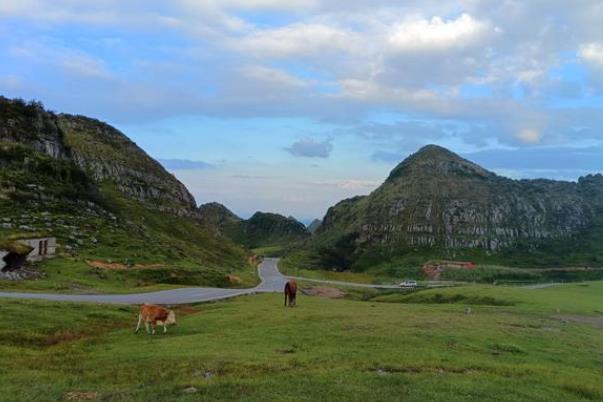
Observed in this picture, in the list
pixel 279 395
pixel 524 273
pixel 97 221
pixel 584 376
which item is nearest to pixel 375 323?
pixel 584 376

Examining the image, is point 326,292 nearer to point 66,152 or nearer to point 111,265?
point 111,265

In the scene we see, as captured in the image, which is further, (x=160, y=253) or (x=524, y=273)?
(x=524, y=273)

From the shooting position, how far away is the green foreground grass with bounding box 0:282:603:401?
722 inches

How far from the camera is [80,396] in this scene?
17.1m

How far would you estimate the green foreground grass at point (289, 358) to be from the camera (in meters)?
18.3

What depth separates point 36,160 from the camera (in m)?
109

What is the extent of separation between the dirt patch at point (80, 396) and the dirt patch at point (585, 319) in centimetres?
4034

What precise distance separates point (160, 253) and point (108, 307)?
62.0 m

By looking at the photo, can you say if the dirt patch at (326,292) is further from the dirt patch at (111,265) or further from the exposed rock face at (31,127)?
the exposed rock face at (31,127)

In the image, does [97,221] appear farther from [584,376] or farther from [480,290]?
[584,376]

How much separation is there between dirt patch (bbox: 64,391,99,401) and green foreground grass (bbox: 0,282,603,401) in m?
0.21

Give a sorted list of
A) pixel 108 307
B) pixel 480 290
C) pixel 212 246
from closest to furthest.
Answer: pixel 108 307 < pixel 480 290 < pixel 212 246

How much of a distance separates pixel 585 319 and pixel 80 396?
46.5 metres

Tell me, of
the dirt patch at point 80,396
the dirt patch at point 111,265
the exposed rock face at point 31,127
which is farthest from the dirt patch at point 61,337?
the exposed rock face at point 31,127
